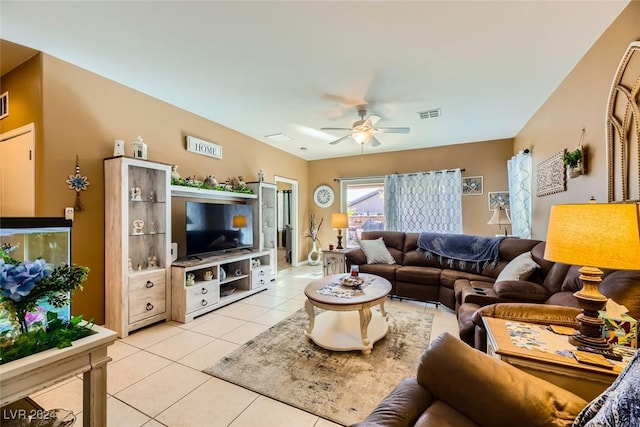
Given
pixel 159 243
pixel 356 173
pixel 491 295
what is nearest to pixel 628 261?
pixel 491 295

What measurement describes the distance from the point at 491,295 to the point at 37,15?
431cm

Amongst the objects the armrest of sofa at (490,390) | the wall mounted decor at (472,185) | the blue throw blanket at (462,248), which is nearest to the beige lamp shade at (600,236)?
the armrest of sofa at (490,390)

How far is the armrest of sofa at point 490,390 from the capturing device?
0.89m

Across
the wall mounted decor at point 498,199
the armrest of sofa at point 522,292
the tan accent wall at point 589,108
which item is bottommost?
the armrest of sofa at point 522,292

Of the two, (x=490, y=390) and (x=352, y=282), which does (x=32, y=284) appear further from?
(x=352, y=282)

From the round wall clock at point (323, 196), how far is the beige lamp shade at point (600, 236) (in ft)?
17.4

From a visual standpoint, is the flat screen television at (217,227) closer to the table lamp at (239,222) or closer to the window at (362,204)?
the table lamp at (239,222)

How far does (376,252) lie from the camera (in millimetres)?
4207

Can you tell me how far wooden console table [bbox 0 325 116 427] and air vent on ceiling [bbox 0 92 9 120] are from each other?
10.5 feet

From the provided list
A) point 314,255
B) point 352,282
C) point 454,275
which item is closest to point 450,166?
point 454,275

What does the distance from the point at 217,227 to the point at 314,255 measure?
10.1 ft

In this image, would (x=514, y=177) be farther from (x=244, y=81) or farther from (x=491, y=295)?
(x=244, y=81)

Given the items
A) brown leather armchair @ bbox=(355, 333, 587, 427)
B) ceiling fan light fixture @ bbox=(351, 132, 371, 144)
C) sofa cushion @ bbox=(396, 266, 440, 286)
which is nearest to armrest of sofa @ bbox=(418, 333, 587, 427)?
brown leather armchair @ bbox=(355, 333, 587, 427)

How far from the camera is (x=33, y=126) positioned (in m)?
2.44
